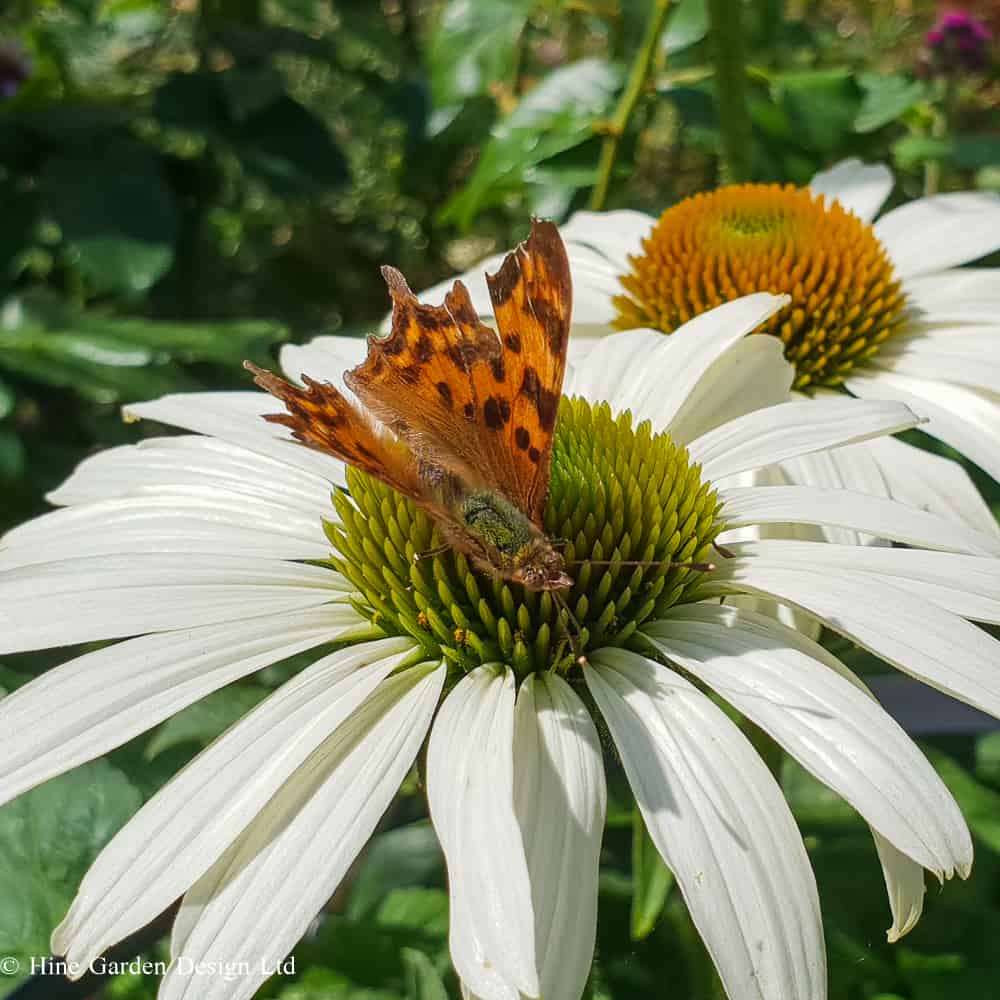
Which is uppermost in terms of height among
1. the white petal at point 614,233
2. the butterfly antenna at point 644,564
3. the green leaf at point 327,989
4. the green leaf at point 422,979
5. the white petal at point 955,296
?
the white petal at point 614,233

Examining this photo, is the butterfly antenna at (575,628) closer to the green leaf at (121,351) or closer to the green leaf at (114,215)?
the green leaf at (121,351)

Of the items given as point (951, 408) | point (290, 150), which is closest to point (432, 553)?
point (951, 408)

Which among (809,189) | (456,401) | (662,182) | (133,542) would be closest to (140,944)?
(133,542)

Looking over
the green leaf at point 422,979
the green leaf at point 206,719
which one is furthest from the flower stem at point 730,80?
the green leaf at point 422,979

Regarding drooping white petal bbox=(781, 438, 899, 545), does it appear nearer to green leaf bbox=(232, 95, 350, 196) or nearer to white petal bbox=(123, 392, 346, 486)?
white petal bbox=(123, 392, 346, 486)

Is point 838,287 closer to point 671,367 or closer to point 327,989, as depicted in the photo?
point 671,367

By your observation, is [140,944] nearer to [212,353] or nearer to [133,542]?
[133,542]

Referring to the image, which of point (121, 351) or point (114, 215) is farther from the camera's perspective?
point (114, 215)

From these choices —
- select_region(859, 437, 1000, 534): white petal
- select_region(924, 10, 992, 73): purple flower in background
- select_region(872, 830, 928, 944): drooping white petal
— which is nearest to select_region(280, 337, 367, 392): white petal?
select_region(859, 437, 1000, 534): white petal
